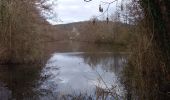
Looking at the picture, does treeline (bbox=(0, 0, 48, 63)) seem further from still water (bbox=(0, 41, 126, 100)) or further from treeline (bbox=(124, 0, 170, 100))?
treeline (bbox=(124, 0, 170, 100))

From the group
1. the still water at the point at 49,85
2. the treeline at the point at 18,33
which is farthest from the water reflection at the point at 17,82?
the treeline at the point at 18,33

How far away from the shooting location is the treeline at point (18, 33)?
862 inches

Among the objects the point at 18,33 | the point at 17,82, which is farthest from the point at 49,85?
the point at 18,33

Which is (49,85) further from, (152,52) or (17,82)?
(152,52)

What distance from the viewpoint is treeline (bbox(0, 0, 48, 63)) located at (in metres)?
21.9

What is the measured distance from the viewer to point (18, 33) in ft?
75.6

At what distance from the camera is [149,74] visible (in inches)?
207

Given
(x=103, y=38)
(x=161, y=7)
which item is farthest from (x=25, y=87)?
(x=103, y=38)

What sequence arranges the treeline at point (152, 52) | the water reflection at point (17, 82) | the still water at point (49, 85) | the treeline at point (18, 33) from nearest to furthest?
the treeline at point (152, 52) → the still water at point (49, 85) → the water reflection at point (17, 82) → the treeline at point (18, 33)

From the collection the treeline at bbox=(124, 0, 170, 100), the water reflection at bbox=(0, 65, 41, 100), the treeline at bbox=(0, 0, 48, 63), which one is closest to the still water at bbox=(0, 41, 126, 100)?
the water reflection at bbox=(0, 65, 41, 100)

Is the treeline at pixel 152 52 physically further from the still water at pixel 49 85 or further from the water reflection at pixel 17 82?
the water reflection at pixel 17 82

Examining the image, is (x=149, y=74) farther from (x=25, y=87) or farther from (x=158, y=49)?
(x=25, y=87)

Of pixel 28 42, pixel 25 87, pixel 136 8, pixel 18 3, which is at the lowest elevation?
pixel 25 87

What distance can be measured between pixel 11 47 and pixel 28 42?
1.52 m
